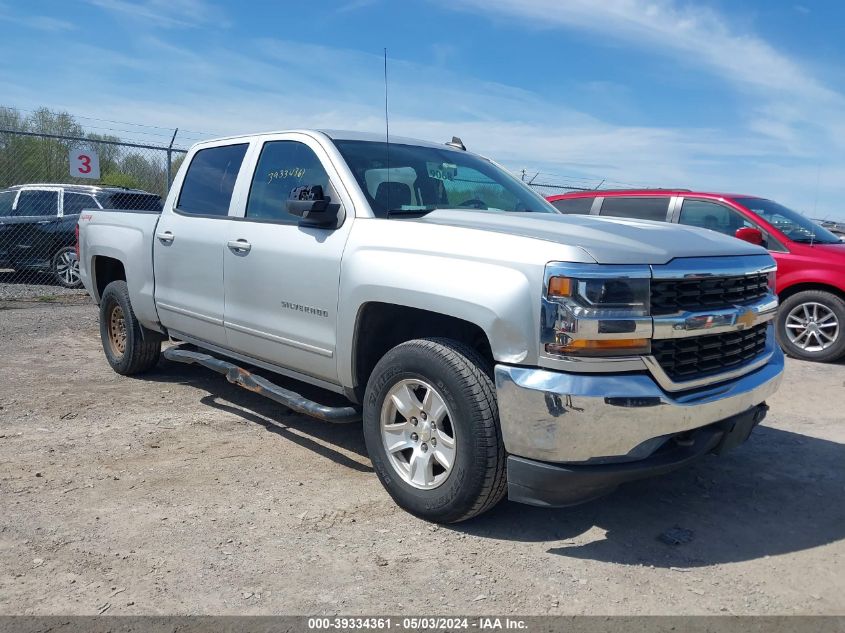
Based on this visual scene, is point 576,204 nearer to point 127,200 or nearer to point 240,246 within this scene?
point 240,246

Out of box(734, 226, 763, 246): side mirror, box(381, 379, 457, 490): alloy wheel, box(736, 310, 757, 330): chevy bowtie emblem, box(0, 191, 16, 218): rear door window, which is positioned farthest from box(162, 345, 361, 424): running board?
box(0, 191, 16, 218): rear door window

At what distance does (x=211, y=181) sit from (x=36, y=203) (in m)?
8.66

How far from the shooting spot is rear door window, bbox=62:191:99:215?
12.2 metres

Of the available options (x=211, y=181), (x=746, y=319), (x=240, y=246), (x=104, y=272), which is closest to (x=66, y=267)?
(x=104, y=272)

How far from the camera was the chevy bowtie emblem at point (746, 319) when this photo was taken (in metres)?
3.37

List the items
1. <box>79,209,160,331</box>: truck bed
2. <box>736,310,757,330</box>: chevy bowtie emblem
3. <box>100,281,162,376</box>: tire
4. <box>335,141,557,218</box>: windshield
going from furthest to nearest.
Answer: <box>100,281,162,376</box>: tire
<box>79,209,160,331</box>: truck bed
<box>335,141,557,218</box>: windshield
<box>736,310,757,330</box>: chevy bowtie emblem

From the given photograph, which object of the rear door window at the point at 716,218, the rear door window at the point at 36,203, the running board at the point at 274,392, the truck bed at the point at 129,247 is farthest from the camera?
the rear door window at the point at 36,203

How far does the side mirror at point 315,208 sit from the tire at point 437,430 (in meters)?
0.85

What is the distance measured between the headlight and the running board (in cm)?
144

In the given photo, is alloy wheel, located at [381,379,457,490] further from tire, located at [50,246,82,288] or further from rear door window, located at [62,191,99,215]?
rear door window, located at [62,191,99,215]

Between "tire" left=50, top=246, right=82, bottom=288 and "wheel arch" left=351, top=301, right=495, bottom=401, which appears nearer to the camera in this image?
"wheel arch" left=351, top=301, right=495, bottom=401

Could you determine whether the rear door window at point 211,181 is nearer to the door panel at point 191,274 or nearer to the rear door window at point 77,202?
the door panel at point 191,274

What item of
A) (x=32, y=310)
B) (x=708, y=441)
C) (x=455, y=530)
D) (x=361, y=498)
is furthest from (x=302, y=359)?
(x=32, y=310)

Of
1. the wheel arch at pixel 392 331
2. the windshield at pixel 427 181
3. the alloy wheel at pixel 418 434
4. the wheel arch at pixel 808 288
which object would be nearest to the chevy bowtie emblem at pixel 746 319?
the wheel arch at pixel 392 331
